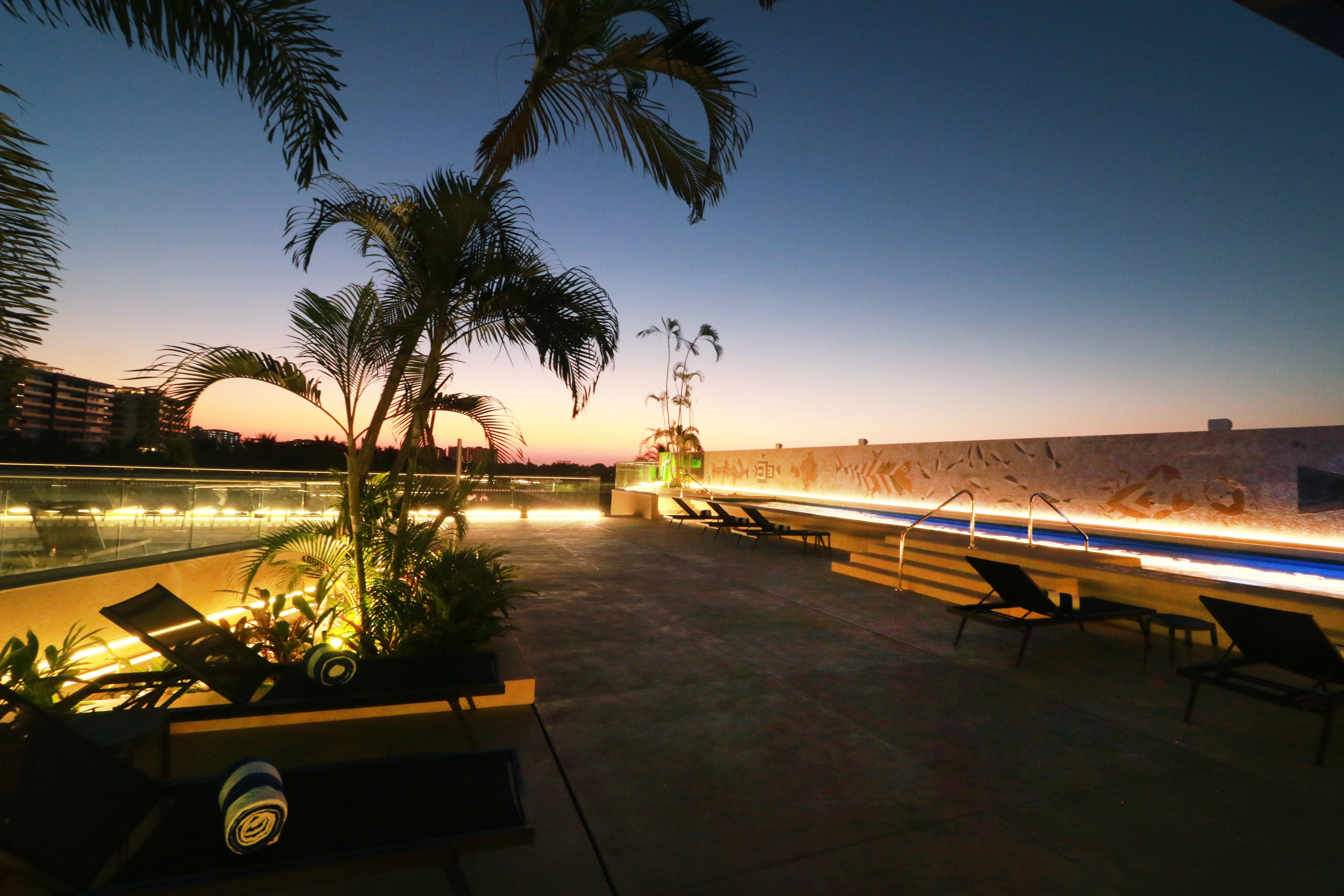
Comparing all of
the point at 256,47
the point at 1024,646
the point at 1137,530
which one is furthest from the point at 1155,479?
the point at 256,47

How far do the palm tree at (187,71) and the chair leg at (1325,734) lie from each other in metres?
5.45

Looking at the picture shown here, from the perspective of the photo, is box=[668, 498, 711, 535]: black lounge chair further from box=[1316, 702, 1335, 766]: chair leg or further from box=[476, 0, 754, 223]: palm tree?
box=[1316, 702, 1335, 766]: chair leg

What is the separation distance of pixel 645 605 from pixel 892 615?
101 inches

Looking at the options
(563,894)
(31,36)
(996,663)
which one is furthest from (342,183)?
(996,663)

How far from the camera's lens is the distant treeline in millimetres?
1893

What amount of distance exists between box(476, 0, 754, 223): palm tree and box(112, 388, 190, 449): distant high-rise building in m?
2.51

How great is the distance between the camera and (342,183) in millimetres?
4184

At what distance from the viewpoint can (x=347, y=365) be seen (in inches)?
159

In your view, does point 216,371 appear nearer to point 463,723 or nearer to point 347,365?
point 347,365

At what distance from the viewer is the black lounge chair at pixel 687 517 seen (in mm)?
13430

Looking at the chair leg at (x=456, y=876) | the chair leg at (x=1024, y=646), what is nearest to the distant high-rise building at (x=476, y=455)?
the chair leg at (x=456, y=876)

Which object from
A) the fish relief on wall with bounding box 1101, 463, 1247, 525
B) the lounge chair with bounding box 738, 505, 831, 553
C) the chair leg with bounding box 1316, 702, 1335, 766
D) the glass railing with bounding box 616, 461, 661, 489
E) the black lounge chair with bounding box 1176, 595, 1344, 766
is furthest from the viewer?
the glass railing with bounding box 616, 461, 661, 489

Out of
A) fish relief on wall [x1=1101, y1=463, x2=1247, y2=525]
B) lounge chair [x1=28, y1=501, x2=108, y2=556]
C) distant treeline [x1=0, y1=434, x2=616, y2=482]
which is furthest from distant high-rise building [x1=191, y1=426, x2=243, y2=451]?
fish relief on wall [x1=1101, y1=463, x2=1247, y2=525]

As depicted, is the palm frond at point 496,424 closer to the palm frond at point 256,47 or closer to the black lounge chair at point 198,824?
the palm frond at point 256,47
